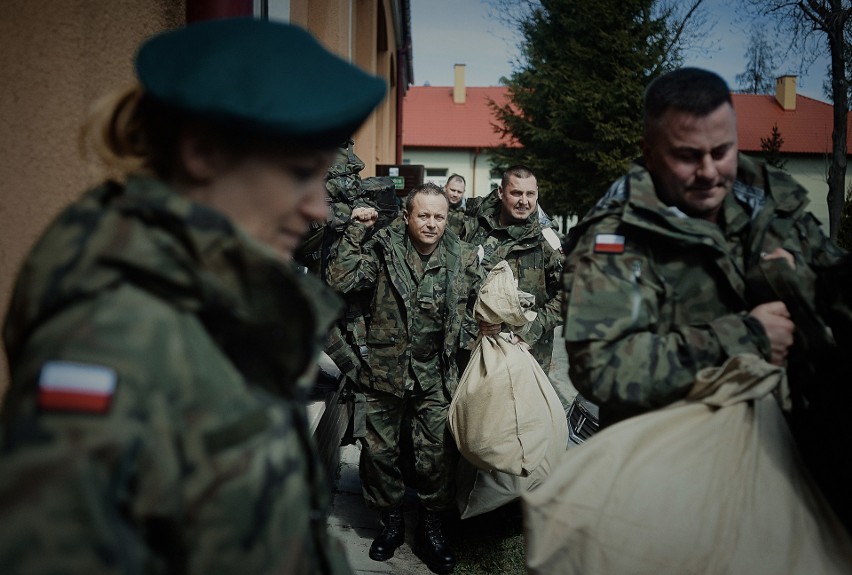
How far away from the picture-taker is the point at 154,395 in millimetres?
877

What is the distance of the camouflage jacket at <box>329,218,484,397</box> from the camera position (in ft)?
12.8

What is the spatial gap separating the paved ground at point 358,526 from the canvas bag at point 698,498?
6.09ft

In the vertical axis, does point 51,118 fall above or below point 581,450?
above

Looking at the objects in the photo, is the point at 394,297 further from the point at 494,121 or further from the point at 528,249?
the point at 494,121

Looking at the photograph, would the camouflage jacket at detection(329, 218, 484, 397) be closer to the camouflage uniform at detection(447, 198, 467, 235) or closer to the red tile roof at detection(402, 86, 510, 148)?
the camouflage uniform at detection(447, 198, 467, 235)

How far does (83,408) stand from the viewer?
0.81 meters

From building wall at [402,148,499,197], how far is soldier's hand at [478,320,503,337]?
31.4 metres

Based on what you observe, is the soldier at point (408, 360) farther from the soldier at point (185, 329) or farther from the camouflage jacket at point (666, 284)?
the soldier at point (185, 329)

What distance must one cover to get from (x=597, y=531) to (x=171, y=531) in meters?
1.07

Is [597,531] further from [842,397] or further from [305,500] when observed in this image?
[305,500]

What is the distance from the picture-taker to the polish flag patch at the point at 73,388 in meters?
0.81

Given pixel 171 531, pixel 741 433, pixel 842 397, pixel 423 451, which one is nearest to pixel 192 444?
pixel 171 531

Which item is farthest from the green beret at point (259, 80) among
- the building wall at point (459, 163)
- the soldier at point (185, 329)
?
the building wall at point (459, 163)

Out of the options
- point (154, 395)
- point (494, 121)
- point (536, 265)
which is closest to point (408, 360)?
point (536, 265)
